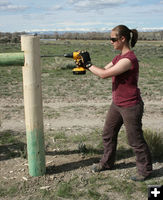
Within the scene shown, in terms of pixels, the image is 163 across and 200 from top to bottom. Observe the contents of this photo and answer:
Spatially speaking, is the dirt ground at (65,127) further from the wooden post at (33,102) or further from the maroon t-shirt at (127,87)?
the maroon t-shirt at (127,87)

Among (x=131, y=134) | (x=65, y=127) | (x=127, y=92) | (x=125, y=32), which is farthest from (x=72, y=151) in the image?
(x=125, y=32)

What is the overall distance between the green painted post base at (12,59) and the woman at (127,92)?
71cm

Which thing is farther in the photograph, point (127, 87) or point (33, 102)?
point (33, 102)

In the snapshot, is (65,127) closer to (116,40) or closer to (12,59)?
(12,59)

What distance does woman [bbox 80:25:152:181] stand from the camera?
Answer: 3.15 metres

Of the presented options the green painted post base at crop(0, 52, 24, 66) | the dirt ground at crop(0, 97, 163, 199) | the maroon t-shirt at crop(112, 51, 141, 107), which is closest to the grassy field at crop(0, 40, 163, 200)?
the dirt ground at crop(0, 97, 163, 199)

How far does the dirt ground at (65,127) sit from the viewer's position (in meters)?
3.71

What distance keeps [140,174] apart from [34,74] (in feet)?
5.88

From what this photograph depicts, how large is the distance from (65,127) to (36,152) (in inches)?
86.0

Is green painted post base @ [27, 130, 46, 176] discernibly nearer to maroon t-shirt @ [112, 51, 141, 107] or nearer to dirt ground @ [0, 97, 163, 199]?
dirt ground @ [0, 97, 163, 199]

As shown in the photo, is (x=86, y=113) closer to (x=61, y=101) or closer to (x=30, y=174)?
(x=61, y=101)

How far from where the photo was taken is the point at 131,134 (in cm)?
337

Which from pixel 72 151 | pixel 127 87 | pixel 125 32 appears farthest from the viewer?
pixel 72 151

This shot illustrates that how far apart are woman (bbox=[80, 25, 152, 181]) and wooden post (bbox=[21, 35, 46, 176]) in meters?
0.57
